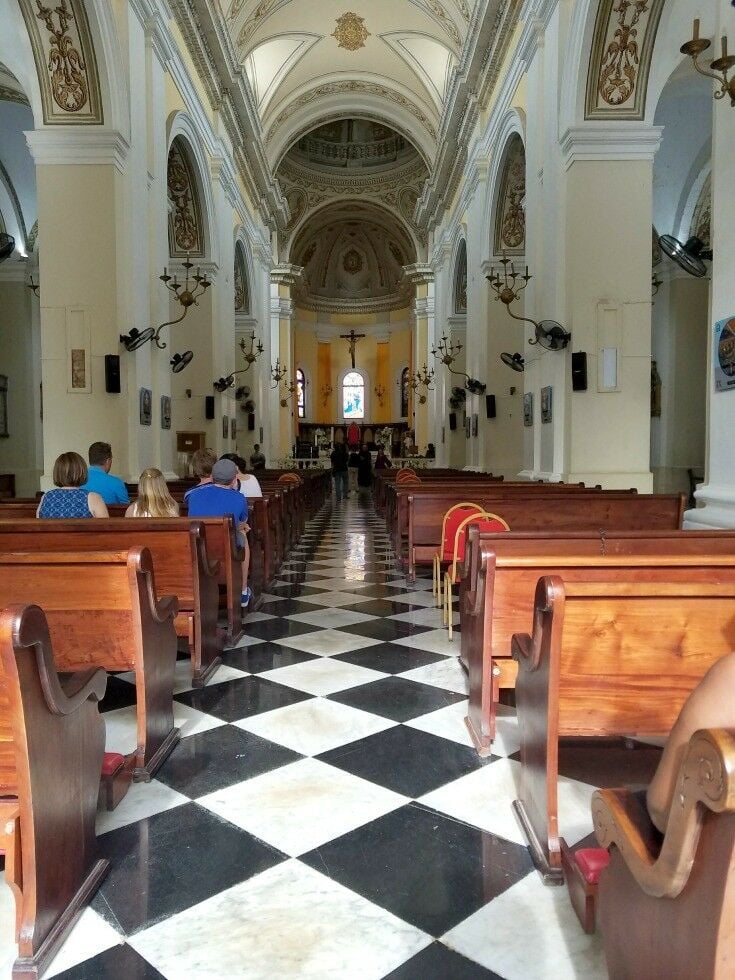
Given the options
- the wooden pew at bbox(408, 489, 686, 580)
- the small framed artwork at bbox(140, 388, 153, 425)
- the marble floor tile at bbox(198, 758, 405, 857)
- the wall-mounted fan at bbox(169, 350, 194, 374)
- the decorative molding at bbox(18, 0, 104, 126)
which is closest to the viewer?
the marble floor tile at bbox(198, 758, 405, 857)

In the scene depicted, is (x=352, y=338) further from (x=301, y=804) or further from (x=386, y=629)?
(x=301, y=804)

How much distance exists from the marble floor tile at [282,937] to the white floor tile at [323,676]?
1.50 meters

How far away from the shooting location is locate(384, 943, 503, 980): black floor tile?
5.06ft

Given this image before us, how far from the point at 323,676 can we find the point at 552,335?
5302 millimetres

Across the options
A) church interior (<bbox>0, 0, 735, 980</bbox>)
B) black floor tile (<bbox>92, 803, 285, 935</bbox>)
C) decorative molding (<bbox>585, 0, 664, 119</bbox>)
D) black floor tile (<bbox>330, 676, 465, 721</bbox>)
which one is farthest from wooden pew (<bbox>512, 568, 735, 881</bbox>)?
decorative molding (<bbox>585, 0, 664, 119</bbox>)

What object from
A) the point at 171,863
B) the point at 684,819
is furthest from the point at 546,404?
the point at 684,819

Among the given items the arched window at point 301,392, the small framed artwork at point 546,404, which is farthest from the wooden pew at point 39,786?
the arched window at point 301,392

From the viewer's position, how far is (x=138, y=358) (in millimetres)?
7945

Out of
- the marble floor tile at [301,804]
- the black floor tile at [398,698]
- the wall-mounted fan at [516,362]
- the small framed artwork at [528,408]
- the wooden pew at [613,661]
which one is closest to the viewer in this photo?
the wooden pew at [613,661]

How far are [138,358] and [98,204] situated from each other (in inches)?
63.8

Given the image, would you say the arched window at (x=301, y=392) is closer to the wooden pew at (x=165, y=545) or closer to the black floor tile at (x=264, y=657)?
the black floor tile at (x=264, y=657)

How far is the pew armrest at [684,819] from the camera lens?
773mm

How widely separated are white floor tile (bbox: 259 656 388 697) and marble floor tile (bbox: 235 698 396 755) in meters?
0.20

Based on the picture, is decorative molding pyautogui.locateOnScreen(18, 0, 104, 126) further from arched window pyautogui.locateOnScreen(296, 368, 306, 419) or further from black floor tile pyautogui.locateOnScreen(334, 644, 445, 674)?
arched window pyautogui.locateOnScreen(296, 368, 306, 419)
